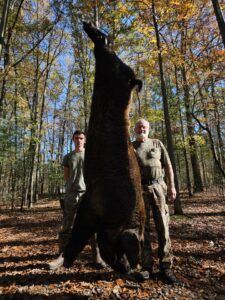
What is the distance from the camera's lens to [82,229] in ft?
4.15

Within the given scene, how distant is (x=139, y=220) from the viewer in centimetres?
119

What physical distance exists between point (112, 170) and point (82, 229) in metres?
0.39

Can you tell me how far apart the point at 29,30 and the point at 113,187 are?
15792mm

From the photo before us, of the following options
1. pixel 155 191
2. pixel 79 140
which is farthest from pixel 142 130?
pixel 79 140

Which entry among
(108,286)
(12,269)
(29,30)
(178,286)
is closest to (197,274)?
(178,286)

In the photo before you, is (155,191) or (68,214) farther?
(68,214)

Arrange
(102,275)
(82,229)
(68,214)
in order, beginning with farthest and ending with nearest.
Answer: (68,214)
(102,275)
(82,229)

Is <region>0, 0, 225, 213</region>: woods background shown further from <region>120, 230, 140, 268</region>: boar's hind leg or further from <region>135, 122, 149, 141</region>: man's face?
<region>120, 230, 140, 268</region>: boar's hind leg

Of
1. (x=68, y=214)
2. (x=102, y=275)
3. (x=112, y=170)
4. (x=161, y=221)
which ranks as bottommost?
(x=102, y=275)

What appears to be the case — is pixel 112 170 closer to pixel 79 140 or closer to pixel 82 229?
pixel 82 229

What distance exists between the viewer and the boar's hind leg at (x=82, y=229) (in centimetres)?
122

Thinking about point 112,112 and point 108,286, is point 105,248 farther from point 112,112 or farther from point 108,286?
point 108,286

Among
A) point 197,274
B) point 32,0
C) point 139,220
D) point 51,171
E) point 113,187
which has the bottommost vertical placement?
point 197,274

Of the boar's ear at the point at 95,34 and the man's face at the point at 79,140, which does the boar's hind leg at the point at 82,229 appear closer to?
the boar's ear at the point at 95,34
